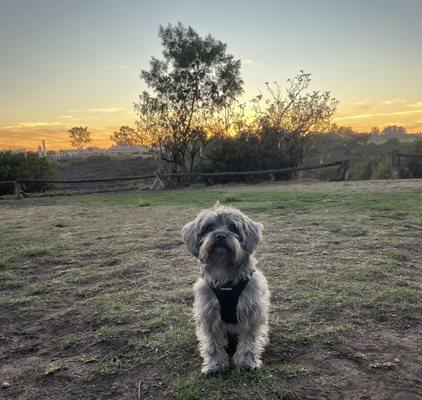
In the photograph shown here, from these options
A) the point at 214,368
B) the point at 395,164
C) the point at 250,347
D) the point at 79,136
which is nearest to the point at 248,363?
the point at 250,347

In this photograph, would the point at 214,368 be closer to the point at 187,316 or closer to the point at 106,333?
the point at 187,316

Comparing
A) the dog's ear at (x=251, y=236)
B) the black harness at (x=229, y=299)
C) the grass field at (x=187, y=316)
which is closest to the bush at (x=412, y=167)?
the grass field at (x=187, y=316)

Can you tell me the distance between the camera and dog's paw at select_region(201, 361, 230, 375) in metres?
3.96

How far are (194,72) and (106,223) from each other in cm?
1979

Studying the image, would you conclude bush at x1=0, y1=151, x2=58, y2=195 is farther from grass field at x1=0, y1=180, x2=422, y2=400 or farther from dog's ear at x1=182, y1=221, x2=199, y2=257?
dog's ear at x1=182, y1=221, x2=199, y2=257

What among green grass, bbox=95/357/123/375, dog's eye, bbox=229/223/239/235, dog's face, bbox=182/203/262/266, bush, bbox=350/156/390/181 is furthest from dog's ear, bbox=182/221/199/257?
bush, bbox=350/156/390/181

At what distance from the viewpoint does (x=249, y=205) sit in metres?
15.3

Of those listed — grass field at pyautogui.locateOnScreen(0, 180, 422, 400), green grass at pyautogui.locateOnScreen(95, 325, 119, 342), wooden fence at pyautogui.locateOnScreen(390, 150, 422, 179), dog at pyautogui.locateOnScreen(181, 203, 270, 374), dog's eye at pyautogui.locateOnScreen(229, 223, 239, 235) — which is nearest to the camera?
grass field at pyautogui.locateOnScreen(0, 180, 422, 400)

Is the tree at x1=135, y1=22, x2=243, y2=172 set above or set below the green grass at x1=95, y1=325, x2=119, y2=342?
above

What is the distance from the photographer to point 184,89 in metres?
30.3

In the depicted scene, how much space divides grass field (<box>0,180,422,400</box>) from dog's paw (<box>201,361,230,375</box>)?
75 millimetres

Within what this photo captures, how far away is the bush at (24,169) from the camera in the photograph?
28.6m

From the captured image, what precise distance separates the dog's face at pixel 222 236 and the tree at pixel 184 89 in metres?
26.5

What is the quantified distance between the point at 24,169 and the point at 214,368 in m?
30.0
